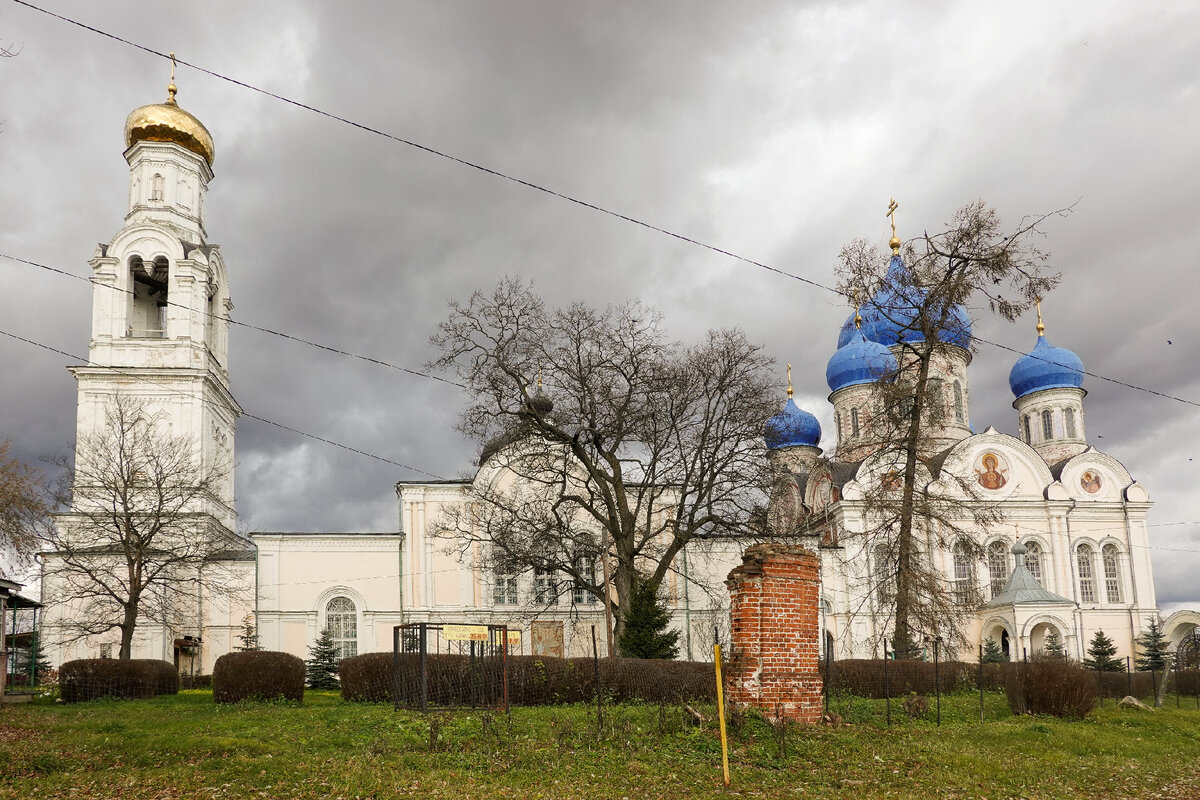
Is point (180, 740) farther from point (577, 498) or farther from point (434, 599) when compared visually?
point (434, 599)

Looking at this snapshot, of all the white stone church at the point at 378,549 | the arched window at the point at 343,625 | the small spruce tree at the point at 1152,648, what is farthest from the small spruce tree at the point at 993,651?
the arched window at the point at 343,625

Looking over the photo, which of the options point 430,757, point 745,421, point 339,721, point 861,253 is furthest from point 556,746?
point 745,421

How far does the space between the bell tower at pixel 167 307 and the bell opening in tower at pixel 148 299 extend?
1.5 inches

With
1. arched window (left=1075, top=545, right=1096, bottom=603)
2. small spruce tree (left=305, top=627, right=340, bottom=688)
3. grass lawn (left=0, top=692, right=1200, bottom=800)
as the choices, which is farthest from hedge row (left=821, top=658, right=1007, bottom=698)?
arched window (left=1075, top=545, right=1096, bottom=603)

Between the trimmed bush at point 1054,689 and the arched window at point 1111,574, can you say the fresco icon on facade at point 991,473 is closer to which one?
the arched window at point 1111,574

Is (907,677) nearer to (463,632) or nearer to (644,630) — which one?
(644,630)

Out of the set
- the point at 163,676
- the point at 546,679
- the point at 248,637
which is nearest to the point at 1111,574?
the point at 546,679

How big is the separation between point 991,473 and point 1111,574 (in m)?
6.91

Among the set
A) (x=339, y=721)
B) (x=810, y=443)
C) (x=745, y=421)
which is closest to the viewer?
(x=339, y=721)

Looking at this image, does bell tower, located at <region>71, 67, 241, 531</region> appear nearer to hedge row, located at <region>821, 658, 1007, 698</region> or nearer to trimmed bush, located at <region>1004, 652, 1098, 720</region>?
hedge row, located at <region>821, 658, 1007, 698</region>

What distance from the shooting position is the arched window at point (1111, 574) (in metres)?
44.0

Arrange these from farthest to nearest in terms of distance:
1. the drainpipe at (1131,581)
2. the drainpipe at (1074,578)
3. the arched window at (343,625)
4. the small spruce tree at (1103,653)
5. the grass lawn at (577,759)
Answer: the drainpipe at (1131,581), the drainpipe at (1074,578), the arched window at (343,625), the small spruce tree at (1103,653), the grass lawn at (577,759)

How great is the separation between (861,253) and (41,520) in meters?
22.7

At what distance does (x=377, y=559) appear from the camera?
36.5m
